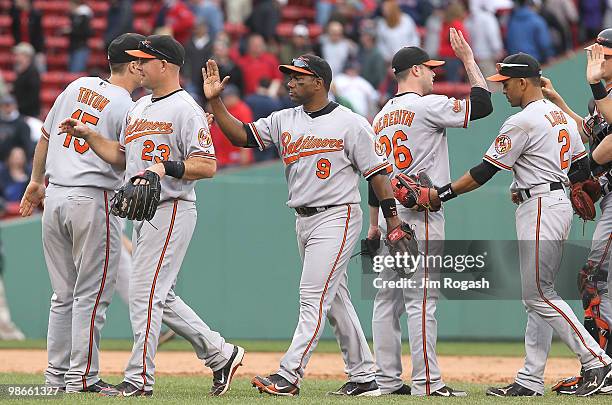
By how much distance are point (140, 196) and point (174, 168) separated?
0.28 metres

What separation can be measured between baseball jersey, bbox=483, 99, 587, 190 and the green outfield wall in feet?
17.4

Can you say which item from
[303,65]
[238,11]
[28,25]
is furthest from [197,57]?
[303,65]

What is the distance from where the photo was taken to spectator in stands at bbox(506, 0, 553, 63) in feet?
49.1

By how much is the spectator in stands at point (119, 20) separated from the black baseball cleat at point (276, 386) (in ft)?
34.9

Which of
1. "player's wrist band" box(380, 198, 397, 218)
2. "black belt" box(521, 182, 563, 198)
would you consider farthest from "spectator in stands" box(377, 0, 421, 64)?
"player's wrist band" box(380, 198, 397, 218)

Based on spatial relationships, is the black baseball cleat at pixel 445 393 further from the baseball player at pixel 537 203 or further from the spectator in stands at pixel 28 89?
the spectator in stands at pixel 28 89

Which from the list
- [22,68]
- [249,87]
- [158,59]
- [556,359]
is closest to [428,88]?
[158,59]

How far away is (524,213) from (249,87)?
8543 millimetres

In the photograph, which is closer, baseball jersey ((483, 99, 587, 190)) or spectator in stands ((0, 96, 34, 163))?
baseball jersey ((483, 99, 587, 190))

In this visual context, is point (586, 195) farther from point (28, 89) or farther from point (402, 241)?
point (28, 89)

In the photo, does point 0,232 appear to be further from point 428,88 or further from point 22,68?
point 428,88

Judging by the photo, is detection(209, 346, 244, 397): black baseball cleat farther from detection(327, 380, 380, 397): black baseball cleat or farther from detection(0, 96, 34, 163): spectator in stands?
detection(0, 96, 34, 163): spectator in stands

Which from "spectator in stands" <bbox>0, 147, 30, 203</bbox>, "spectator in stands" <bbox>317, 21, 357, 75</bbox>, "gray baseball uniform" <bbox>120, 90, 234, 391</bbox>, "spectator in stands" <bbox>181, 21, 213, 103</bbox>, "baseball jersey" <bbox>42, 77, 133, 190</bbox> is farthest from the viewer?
"spectator in stands" <bbox>317, 21, 357, 75</bbox>

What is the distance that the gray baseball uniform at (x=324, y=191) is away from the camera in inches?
A: 292
